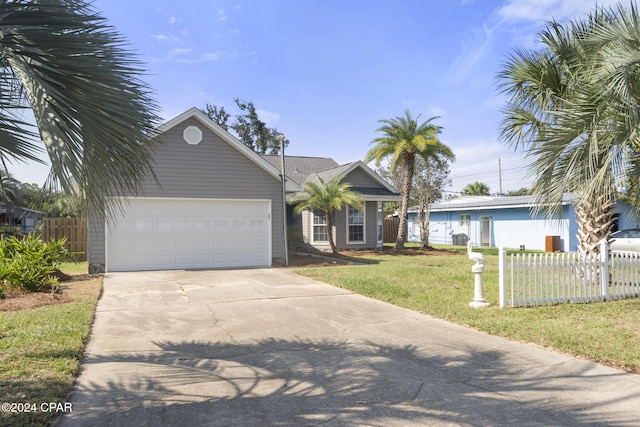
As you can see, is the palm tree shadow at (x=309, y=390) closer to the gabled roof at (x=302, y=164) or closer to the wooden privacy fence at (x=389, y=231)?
the gabled roof at (x=302, y=164)

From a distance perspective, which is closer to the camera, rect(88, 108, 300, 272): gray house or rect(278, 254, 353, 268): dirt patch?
rect(88, 108, 300, 272): gray house

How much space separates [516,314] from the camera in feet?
25.0

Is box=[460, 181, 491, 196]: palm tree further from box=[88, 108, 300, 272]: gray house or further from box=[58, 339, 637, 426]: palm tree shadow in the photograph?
box=[58, 339, 637, 426]: palm tree shadow

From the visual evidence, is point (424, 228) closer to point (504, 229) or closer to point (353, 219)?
point (353, 219)

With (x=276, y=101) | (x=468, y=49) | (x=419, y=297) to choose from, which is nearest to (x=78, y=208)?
(x=419, y=297)

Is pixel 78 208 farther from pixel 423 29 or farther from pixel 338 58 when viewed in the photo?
pixel 338 58

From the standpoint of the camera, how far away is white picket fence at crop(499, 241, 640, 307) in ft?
27.0

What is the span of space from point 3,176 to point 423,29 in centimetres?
1117

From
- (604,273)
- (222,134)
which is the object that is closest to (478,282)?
(604,273)

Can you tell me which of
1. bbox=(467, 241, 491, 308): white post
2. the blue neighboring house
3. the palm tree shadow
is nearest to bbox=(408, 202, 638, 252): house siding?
the blue neighboring house

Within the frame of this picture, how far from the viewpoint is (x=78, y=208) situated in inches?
137

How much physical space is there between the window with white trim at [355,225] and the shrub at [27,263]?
12.7 meters

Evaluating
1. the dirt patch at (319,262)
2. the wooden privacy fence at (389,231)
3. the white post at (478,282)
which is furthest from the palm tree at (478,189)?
the white post at (478,282)

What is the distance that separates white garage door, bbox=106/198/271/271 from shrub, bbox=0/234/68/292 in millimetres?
2264
